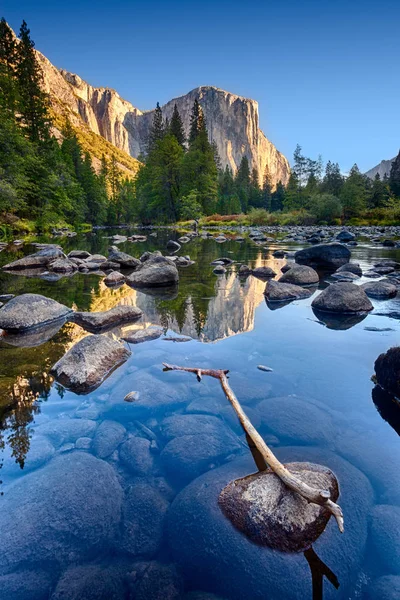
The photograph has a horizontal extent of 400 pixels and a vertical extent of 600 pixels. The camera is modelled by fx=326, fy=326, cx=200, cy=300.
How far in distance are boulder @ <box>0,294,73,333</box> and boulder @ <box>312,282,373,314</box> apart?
592cm

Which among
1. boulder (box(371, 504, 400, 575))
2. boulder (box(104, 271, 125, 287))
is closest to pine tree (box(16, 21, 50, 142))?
boulder (box(104, 271, 125, 287))

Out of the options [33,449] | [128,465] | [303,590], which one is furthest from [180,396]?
[303,590]

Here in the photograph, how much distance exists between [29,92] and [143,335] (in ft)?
143

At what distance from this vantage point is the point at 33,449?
3029 millimetres

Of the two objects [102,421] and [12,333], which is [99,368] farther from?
[12,333]

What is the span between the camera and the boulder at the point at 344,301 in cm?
753

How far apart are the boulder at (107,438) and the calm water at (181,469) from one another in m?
0.01

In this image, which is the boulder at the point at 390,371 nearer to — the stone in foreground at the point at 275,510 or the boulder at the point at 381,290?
the stone in foreground at the point at 275,510

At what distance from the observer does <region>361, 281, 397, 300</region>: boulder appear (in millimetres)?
8793

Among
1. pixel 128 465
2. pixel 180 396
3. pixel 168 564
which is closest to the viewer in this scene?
pixel 168 564

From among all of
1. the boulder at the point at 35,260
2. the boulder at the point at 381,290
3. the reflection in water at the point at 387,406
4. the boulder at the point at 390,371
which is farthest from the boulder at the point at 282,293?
the boulder at the point at 35,260

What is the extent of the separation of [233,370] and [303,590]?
9.31ft

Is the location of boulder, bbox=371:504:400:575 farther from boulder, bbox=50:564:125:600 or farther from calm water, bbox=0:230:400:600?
boulder, bbox=50:564:125:600

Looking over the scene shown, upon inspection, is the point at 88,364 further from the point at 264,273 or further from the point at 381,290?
the point at 264,273
